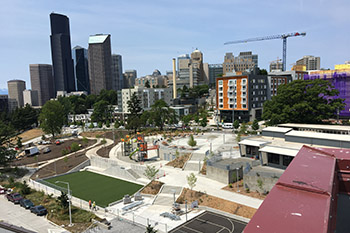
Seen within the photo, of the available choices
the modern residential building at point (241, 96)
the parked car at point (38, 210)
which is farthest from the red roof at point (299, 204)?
the modern residential building at point (241, 96)

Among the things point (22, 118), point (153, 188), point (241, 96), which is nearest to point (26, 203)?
point (153, 188)

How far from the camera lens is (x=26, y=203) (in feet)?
111

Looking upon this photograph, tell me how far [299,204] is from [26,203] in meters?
35.3

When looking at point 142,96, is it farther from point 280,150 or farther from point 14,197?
point 280,150

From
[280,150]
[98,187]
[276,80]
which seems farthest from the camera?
[276,80]

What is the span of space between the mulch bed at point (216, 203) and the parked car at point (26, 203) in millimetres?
19532

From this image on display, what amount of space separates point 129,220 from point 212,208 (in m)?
9.47

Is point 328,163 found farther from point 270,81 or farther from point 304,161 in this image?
point 270,81

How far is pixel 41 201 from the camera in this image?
35.3 meters

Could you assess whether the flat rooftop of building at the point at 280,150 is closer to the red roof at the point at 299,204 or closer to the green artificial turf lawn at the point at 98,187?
the green artificial turf lawn at the point at 98,187

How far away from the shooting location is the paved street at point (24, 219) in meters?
27.6

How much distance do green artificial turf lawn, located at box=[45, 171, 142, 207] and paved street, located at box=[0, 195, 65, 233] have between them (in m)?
6.67

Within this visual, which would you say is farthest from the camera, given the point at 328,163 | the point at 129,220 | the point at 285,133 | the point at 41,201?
the point at 285,133

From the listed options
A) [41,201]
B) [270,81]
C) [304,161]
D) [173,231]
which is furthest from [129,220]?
[270,81]
